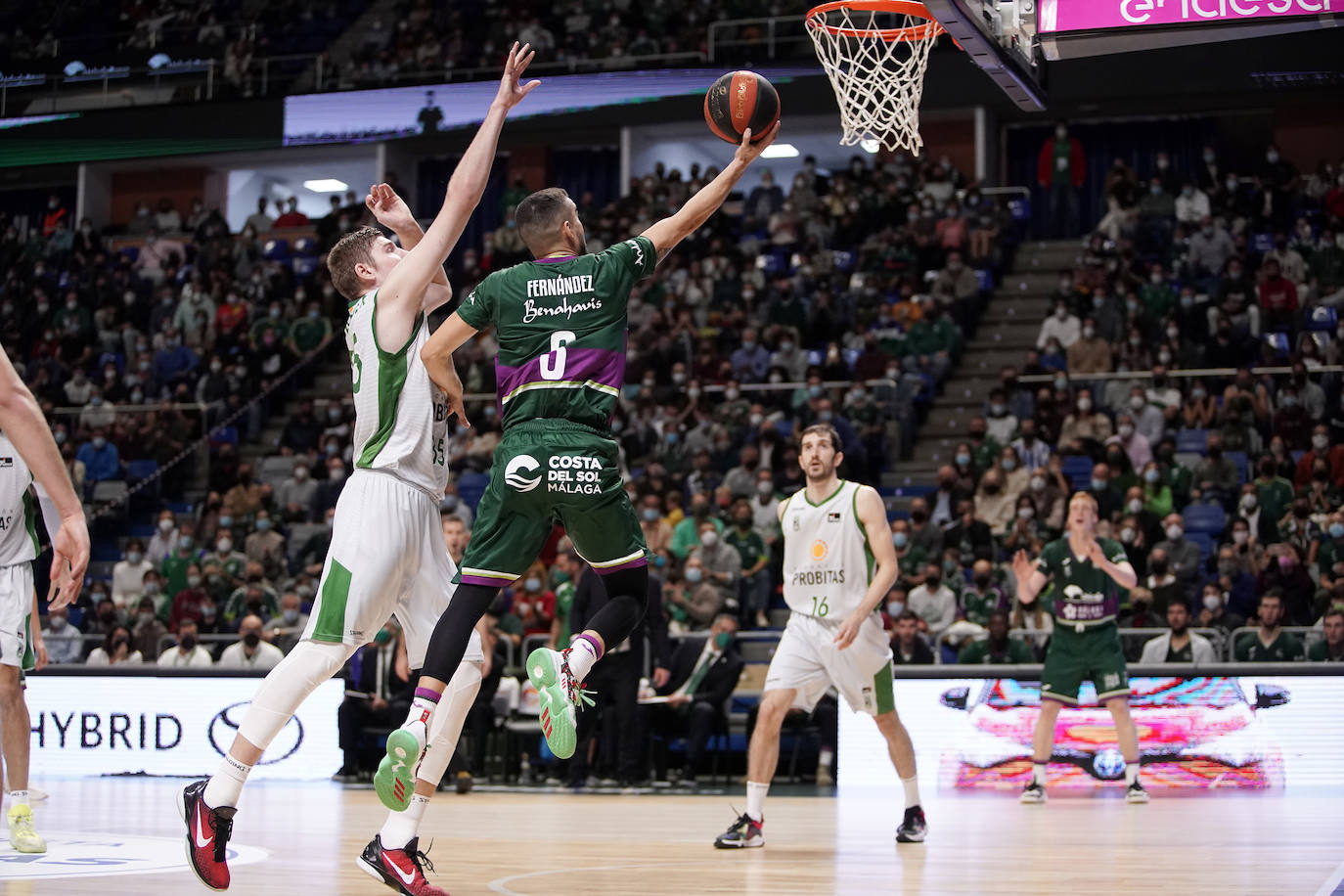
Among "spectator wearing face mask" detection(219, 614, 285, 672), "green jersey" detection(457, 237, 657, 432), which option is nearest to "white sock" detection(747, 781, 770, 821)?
"green jersey" detection(457, 237, 657, 432)

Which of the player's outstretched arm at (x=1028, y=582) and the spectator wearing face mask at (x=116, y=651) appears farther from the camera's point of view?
the spectator wearing face mask at (x=116, y=651)

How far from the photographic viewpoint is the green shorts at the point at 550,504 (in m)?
5.13

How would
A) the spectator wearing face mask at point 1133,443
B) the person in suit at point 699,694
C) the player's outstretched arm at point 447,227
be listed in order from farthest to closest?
the spectator wearing face mask at point 1133,443 → the person in suit at point 699,694 → the player's outstretched arm at point 447,227

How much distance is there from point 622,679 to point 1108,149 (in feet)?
51.9

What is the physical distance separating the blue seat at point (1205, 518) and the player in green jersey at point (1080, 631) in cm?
488

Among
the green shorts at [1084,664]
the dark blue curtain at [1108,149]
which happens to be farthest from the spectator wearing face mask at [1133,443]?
the dark blue curtain at [1108,149]

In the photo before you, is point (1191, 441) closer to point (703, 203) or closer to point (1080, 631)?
point (1080, 631)

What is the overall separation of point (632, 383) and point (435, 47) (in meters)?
8.87

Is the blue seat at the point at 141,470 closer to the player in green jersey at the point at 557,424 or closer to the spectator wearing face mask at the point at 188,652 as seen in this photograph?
the spectator wearing face mask at the point at 188,652

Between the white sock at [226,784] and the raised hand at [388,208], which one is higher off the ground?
the raised hand at [388,208]

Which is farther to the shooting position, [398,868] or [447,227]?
[447,227]

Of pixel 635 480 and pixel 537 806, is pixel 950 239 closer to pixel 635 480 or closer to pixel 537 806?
pixel 635 480

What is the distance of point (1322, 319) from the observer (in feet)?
58.7

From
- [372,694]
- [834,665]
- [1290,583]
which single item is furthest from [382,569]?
[1290,583]
